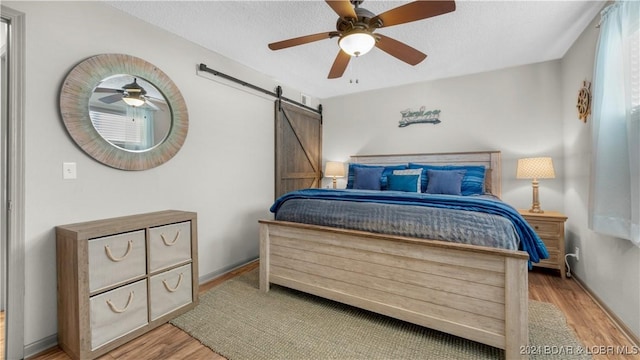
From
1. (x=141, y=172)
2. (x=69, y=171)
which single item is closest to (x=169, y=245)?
(x=141, y=172)

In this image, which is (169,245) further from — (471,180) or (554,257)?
(554,257)

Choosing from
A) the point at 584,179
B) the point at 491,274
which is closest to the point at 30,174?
the point at 491,274

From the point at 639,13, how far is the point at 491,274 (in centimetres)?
182

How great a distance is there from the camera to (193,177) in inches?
105

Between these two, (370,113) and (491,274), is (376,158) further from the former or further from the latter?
(491,274)

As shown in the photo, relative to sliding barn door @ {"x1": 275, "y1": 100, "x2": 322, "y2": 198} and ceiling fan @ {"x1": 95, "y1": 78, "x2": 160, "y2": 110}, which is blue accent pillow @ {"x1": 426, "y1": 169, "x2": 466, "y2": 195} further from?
ceiling fan @ {"x1": 95, "y1": 78, "x2": 160, "y2": 110}

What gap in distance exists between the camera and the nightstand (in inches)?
106

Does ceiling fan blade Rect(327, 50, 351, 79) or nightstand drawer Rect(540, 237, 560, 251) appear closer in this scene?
ceiling fan blade Rect(327, 50, 351, 79)

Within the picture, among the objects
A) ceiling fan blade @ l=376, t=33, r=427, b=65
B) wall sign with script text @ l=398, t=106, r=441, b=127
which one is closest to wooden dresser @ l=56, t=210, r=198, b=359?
ceiling fan blade @ l=376, t=33, r=427, b=65

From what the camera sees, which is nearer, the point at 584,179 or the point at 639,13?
the point at 639,13

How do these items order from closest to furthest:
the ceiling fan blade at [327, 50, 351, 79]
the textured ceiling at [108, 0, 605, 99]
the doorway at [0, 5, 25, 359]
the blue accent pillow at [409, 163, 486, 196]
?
the doorway at [0, 5, 25, 359] → the textured ceiling at [108, 0, 605, 99] → the ceiling fan blade at [327, 50, 351, 79] → the blue accent pillow at [409, 163, 486, 196]

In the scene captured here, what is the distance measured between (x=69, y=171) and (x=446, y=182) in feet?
11.4

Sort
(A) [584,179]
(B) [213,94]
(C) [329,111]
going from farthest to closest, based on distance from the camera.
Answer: (C) [329,111]
(B) [213,94]
(A) [584,179]

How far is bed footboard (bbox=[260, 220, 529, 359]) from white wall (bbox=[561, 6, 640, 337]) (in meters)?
0.96
